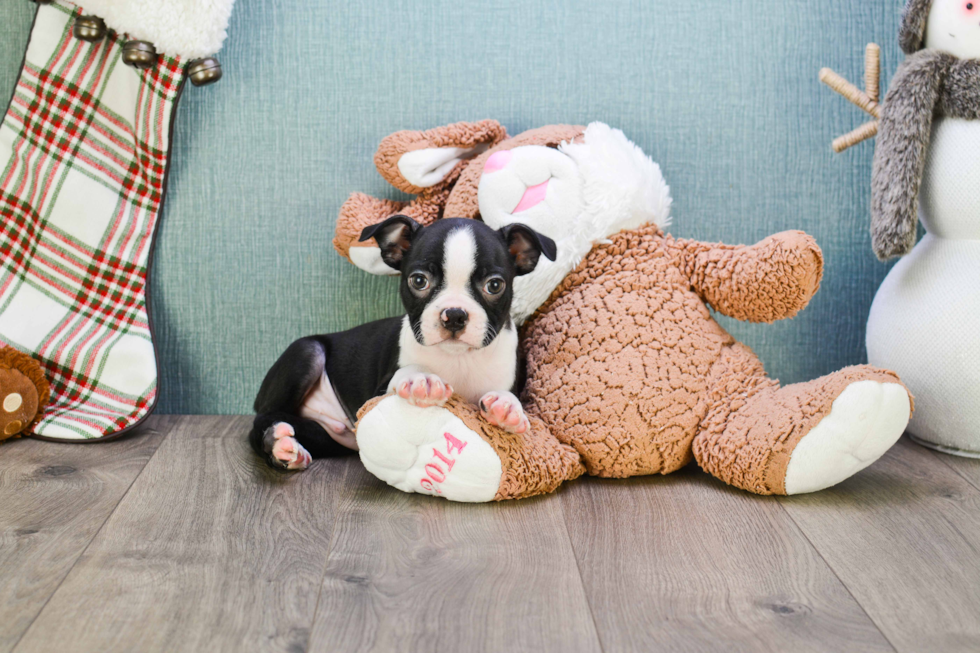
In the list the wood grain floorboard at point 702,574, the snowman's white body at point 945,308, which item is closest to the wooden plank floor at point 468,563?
the wood grain floorboard at point 702,574

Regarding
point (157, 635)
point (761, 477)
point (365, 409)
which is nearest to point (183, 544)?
point (157, 635)

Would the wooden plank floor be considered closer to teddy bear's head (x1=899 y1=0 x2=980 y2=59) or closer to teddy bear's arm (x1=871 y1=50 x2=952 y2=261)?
teddy bear's arm (x1=871 y1=50 x2=952 y2=261)

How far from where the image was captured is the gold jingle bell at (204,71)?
1786 millimetres

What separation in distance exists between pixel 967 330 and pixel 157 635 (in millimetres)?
1592

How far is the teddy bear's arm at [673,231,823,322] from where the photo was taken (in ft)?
5.21

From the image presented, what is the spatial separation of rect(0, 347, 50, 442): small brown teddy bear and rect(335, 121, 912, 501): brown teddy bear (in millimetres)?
737

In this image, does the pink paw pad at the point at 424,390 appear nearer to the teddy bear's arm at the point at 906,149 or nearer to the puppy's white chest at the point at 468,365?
the puppy's white chest at the point at 468,365

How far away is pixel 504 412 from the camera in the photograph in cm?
149

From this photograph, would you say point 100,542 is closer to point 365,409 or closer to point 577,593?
point 365,409

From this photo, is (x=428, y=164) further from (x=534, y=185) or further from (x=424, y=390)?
(x=424, y=390)

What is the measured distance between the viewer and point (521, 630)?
111cm

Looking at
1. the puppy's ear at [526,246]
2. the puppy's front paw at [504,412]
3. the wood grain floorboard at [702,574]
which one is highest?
the puppy's ear at [526,246]

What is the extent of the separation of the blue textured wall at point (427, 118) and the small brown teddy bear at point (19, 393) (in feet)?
0.96

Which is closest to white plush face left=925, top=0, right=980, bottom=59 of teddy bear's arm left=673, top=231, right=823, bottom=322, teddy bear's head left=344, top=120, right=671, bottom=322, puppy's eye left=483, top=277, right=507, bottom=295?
teddy bear's arm left=673, top=231, right=823, bottom=322
